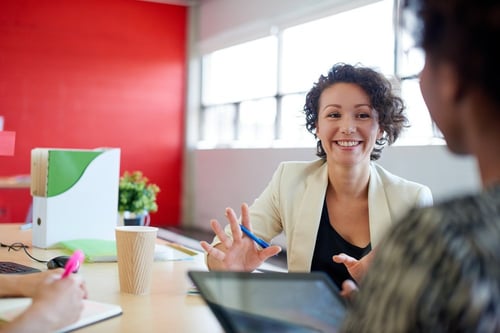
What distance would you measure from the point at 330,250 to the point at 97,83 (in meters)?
5.56

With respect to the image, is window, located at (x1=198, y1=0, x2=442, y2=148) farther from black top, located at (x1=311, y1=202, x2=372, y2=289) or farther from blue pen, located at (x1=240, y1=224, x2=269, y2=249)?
blue pen, located at (x1=240, y1=224, x2=269, y2=249)

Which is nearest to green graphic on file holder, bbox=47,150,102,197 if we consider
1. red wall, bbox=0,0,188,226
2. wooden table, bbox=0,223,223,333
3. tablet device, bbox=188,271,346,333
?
wooden table, bbox=0,223,223,333

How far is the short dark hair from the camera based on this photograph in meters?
0.54

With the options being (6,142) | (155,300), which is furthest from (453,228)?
(6,142)

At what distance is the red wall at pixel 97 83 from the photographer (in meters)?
6.42

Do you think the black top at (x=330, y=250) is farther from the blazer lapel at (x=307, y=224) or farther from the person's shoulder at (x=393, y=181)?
the person's shoulder at (x=393, y=181)

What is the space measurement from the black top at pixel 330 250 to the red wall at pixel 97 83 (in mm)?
5281

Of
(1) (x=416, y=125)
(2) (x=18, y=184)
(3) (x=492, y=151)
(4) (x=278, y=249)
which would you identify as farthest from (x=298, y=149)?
(3) (x=492, y=151)

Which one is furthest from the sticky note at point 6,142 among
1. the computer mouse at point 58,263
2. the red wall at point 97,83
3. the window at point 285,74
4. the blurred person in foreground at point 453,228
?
the red wall at point 97,83

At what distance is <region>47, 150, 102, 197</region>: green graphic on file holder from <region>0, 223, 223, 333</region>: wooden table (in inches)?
10.6

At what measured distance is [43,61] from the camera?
258 inches

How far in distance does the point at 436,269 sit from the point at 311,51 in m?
5.20

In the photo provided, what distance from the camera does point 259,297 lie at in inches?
32.9

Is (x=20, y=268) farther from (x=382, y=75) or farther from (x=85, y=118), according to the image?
(x=85, y=118)
